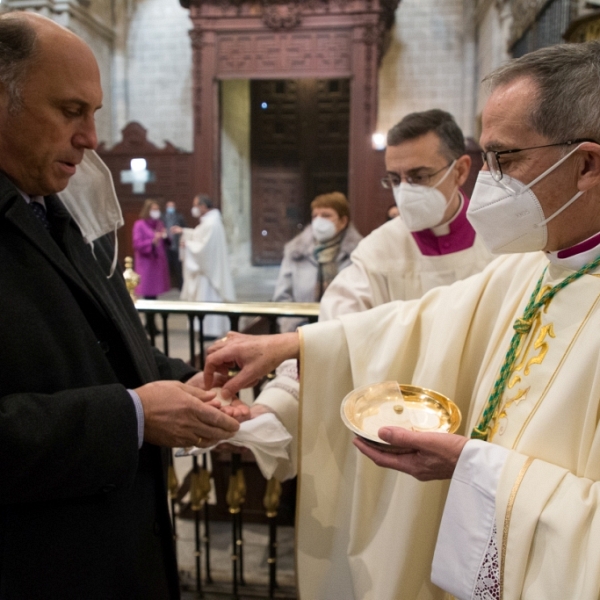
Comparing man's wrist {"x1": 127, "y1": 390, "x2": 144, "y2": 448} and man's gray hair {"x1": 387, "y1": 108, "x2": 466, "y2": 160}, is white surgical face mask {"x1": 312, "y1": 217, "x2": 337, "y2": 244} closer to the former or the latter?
man's gray hair {"x1": 387, "y1": 108, "x2": 466, "y2": 160}

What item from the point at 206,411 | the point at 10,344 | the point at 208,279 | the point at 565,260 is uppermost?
the point at 565,260

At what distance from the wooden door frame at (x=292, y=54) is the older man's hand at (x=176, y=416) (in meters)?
9.65

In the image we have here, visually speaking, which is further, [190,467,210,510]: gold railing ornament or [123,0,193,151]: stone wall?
[123,0,193,151]: stone wall

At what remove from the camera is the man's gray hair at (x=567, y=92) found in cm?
117

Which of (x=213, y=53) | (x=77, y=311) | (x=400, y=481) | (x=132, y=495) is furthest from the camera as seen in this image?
(x=213, y=53)

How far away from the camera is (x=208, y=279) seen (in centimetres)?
830

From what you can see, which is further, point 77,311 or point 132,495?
point 132,495

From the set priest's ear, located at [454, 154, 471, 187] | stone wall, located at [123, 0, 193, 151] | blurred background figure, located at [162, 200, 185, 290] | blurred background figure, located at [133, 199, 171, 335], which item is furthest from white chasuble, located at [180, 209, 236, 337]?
priest's ear, located at [454, 154, 471, 187]

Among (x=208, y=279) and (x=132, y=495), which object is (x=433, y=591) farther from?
(x=208, y=279)

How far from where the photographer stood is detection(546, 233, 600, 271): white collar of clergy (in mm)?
1246

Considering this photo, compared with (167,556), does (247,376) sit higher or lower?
higher

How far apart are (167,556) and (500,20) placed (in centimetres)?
1032

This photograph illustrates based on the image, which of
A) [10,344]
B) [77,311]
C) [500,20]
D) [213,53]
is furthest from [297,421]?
[213,53]

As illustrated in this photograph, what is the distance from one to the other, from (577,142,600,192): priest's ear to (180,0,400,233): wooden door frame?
965 centimetres
